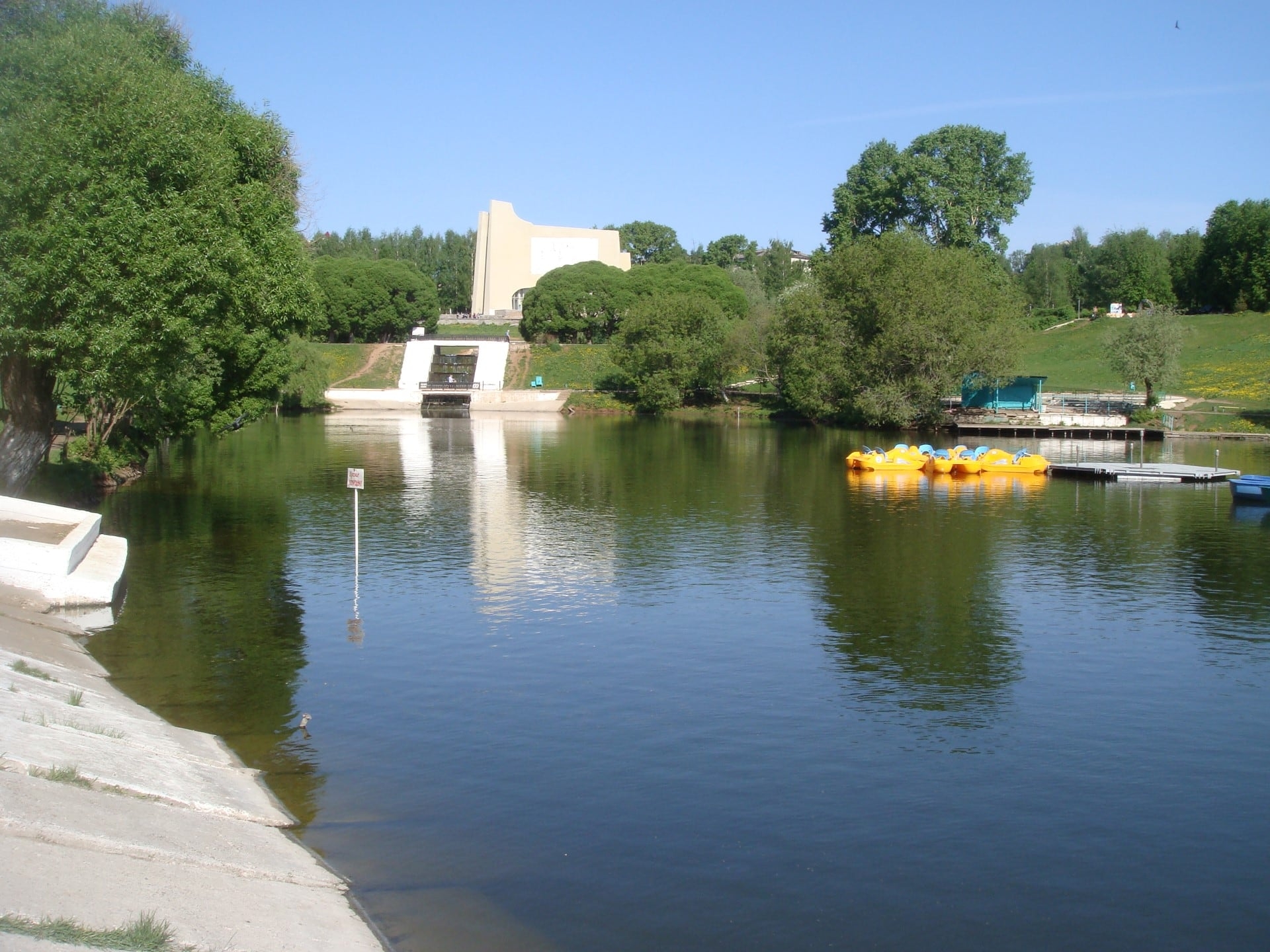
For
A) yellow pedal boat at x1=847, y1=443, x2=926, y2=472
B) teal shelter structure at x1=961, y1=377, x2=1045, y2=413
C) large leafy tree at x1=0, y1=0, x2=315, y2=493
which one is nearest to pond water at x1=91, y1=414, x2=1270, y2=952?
large leafy tree at x1=0, y1=0, x2=315, y2=493

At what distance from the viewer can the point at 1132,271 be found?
379 ft

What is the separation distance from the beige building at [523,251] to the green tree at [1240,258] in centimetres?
6276

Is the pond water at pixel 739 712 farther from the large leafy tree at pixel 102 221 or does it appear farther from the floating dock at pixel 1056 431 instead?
the floating dock at pixel 1056 431

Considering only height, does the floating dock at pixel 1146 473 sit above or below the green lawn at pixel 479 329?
below

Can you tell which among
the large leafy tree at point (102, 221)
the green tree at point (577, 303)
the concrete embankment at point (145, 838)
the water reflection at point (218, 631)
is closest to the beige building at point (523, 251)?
the green tree at point (577, 303)

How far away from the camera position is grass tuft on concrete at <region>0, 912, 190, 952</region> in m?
7.03

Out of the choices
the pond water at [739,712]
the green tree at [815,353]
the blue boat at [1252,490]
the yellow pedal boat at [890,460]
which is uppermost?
the green tree at [815,353]

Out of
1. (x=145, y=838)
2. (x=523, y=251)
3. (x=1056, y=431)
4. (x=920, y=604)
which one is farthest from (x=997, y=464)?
(x=523, y=251)

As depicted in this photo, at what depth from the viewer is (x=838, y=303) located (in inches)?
2945

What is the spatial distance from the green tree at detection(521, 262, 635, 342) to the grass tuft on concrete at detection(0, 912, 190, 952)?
347 feet

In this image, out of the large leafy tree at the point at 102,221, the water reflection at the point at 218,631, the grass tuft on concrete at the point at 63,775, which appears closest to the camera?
the grass tuft on concrete at the point at 63,775

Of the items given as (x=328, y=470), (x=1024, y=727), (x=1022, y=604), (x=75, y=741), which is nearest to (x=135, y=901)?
(x=75, y=741)

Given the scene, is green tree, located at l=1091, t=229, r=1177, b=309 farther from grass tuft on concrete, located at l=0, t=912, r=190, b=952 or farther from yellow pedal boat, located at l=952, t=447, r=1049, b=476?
grass tuft on concrete, located at l=0, t=912, r=190, b=952

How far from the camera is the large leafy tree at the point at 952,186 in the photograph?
302 feet
